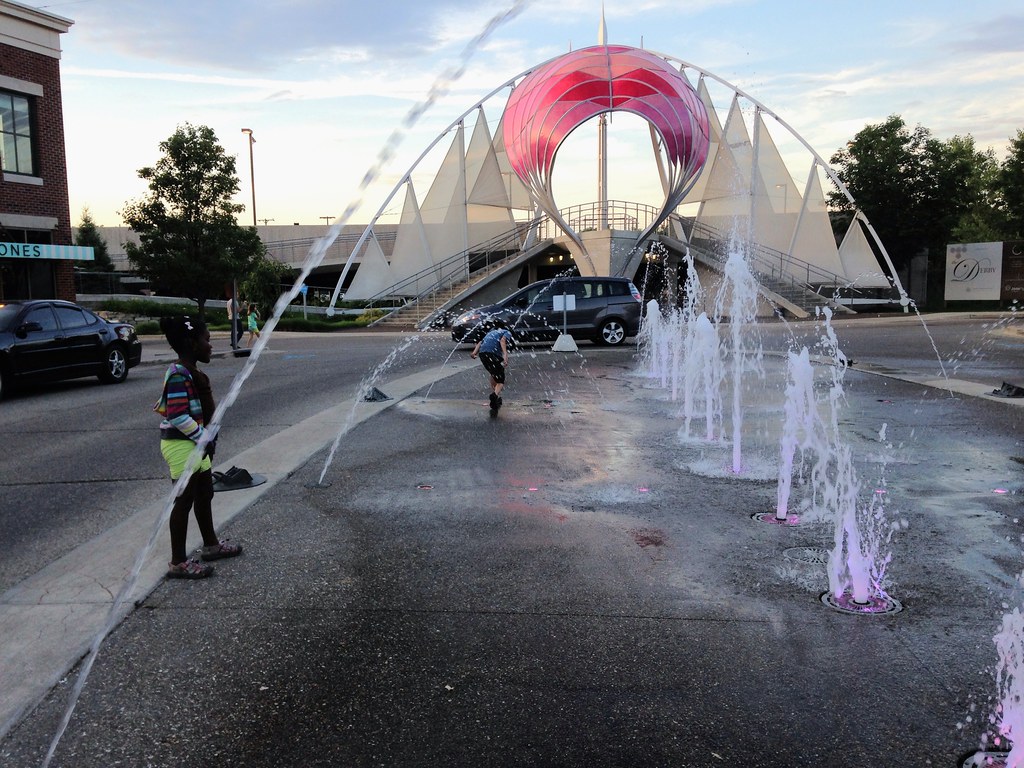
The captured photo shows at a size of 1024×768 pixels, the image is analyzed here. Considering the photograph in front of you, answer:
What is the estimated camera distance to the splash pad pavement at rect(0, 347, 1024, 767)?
3123 mm

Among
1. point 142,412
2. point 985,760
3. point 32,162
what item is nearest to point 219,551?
point 985,760

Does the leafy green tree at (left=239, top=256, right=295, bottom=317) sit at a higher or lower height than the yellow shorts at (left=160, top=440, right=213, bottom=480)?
higher

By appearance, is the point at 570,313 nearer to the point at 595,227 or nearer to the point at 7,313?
the point at 7,313

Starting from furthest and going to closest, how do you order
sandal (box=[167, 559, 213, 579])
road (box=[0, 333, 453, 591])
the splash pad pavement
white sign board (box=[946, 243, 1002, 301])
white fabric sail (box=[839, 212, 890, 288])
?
1. white fabric sail (box=[839, 212, 890, 288])
2. white sign board (box=[946, 243, 1002, 301])
3. road (box=[0, 333, 453, 591])
4. sandal (box=[167, 559, 213, 579])
5. the splash pad pavement

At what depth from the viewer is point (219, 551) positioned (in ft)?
16.8

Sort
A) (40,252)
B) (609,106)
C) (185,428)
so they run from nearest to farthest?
(185,428) → (40,252) → (609,106)

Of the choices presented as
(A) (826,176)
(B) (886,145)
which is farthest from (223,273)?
(B) (886,145)

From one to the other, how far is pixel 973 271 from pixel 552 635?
50600 mm

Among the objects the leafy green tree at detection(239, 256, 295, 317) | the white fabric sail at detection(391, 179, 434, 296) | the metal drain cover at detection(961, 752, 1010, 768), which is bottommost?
the metal drain cover at detection(961, 752, 1010, 768)

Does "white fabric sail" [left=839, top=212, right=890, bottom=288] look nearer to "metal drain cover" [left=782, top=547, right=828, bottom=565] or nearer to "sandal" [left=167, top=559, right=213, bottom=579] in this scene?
"metal drain cover" [left=782, top=547, right=828, bottom=565]

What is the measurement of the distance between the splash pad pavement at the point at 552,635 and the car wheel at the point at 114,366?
31.0 ft

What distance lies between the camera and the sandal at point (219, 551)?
511 centimetres

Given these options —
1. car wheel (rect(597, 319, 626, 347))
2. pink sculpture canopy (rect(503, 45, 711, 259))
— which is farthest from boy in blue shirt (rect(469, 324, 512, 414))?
pink sculpture canopy (rect(503, 45, 711, 259))

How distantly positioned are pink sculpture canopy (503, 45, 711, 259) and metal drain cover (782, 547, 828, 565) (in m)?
37.6
